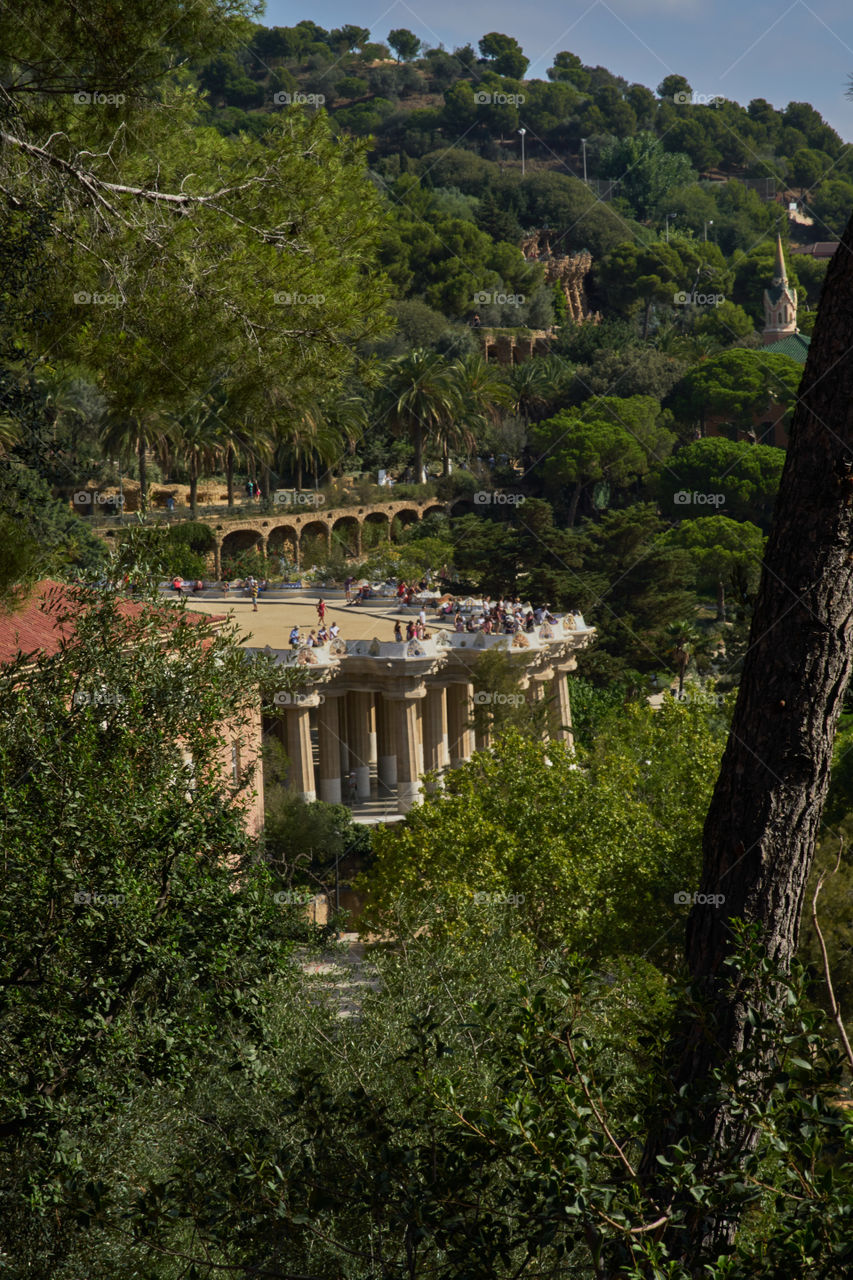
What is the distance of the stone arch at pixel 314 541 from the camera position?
201 ft

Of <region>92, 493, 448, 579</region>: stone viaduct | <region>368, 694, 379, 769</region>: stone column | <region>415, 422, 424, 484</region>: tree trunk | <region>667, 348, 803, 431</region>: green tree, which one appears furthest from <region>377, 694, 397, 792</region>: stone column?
<region>667, 348, 803, 431</region>: green tree

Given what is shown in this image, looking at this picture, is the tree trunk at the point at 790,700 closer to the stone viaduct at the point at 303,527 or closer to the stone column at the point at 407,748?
the stone column at the point at 407,748

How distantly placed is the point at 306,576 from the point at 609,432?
103ft

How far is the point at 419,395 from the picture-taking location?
240 feet

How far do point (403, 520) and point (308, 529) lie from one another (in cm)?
925

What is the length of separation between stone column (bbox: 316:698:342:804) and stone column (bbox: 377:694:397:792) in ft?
5.11

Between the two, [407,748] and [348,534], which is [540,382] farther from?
[407,748]

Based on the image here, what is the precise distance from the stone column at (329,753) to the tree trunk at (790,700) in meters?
32.5

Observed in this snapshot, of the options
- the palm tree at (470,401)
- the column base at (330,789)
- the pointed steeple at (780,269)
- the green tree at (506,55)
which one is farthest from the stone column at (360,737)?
the green tree at (506,55)

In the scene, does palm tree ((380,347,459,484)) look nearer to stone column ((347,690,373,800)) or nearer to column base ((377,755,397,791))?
stone column ((347,690,373,800))

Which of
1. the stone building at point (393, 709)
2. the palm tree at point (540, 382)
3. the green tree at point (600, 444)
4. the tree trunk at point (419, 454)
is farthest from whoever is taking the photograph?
the palm tree at point (540, 382)

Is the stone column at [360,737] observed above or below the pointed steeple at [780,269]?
below

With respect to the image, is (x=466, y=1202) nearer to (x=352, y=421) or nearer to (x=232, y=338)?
(x=232, y=338)

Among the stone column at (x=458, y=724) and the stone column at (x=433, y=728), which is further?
the stone column at (x=458, y=724)
